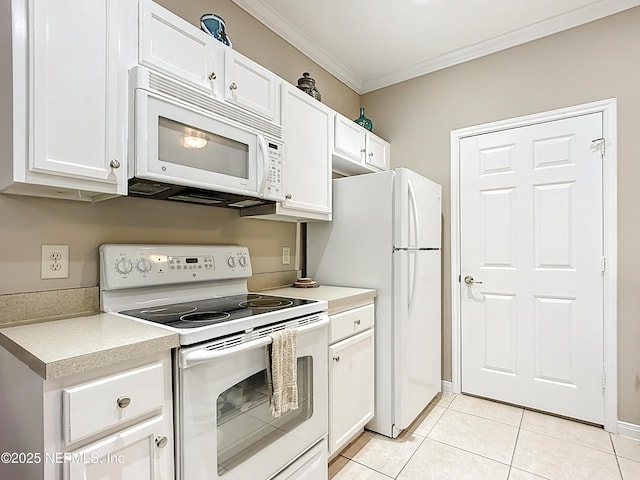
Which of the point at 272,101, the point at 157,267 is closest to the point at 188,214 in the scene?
the point at 157,267

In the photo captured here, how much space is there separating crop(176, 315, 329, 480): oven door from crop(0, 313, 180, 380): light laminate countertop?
13cm

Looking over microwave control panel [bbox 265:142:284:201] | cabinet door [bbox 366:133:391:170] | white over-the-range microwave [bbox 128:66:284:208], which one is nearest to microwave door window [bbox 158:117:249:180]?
white over-the-range microwave [bbox 128:66:284:208]

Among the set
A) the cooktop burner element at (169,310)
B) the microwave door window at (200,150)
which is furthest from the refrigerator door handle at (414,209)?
the cooktop burner element at (169,310)

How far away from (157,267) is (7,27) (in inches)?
37.7

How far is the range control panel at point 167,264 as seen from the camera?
1.46 metres

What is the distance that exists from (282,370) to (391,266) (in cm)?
103

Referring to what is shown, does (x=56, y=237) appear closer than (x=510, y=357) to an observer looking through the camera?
Yes

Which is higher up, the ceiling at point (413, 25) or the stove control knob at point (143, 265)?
the ceiling at point (413, 25)

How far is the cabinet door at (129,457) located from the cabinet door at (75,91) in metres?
0.81

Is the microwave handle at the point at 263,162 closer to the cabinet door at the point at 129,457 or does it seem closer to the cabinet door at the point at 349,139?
the cabinet door at the point at 349,139

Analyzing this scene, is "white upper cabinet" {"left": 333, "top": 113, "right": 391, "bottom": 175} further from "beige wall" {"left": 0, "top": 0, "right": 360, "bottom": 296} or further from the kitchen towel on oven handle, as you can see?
Result: the kitchen towel on oven handle

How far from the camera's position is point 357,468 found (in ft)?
6.13

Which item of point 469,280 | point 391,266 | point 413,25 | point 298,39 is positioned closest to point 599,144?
point 469,280

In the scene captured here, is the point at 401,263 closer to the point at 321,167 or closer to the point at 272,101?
the point at 321,167
